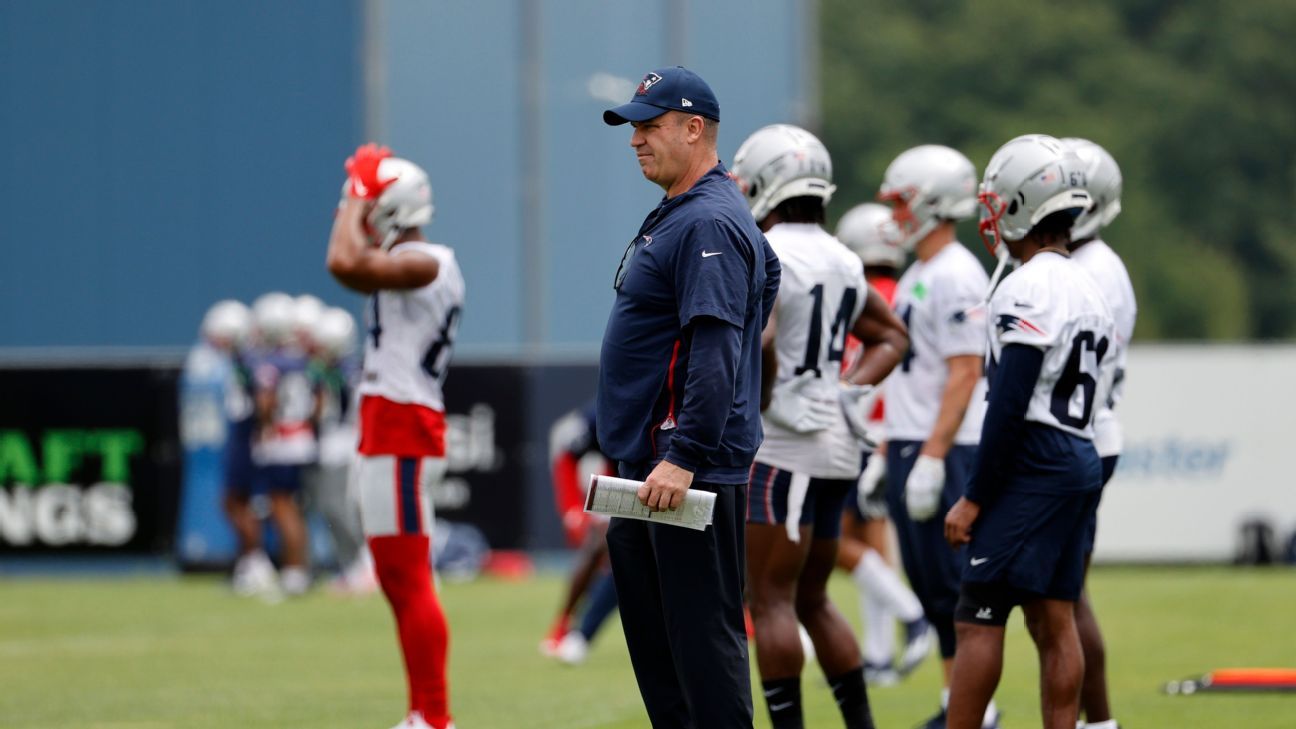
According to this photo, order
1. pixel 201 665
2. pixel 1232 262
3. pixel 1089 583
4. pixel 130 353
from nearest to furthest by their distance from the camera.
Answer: pixel 201 665, pixel 1089 583, pixel 130 353, pixel 1232 262

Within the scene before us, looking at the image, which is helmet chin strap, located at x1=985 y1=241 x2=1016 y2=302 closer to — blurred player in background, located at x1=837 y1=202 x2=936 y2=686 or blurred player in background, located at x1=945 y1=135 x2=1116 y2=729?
blurred player in background, located at x1=945 y1=135 x2=1116 y2=729

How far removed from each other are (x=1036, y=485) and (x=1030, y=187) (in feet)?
Answer: 3.58

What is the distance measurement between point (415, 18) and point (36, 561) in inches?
322

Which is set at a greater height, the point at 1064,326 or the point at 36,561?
the point at 1064,326

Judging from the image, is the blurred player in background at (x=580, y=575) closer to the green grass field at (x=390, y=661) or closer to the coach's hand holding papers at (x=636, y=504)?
the green grass field at (x=390, y=661)

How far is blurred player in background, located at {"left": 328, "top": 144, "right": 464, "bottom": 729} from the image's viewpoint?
8.73 metres

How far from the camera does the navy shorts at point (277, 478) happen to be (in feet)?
64.5

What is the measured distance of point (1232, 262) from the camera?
58.0 m

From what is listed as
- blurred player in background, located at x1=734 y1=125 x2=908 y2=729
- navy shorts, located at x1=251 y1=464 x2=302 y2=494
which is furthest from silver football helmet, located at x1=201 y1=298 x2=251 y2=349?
blurred player in background, located at x1=734 y1=125 x2=908 y2=729

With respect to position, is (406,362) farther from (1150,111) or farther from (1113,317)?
(1150,111)

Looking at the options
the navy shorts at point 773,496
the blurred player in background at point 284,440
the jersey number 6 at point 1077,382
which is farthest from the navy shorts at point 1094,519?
the blurred player in background at point 284,440

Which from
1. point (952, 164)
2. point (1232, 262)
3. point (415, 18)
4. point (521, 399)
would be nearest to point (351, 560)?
point (521, 399)

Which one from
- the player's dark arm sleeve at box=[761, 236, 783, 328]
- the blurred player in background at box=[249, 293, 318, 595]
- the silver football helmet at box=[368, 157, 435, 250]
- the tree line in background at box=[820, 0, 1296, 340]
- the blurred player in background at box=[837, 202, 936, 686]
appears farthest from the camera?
the tree line in background at box=[820, 0, 1296, 340]

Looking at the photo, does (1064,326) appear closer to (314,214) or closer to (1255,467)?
(1255,467)
